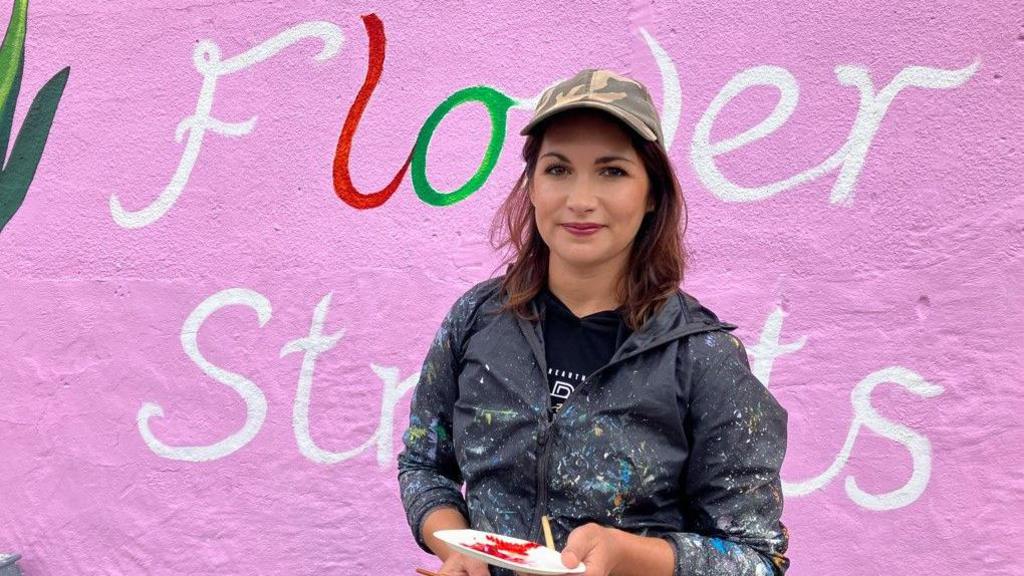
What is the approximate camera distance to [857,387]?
10.2 ft

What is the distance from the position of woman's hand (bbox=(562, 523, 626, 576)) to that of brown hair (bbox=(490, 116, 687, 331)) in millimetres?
344

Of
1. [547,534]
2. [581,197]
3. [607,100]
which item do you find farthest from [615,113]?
[547,534]

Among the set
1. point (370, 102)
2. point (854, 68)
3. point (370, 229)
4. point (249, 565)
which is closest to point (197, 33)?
point (370, 102)

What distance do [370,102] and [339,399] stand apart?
0.96 metres

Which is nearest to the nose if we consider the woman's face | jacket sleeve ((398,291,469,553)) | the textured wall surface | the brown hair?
the woman's face

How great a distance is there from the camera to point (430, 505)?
72.6 inches

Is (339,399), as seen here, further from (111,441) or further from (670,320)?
(670,320)

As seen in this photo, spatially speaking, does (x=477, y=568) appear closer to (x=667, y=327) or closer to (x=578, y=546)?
(x=578, y=546)

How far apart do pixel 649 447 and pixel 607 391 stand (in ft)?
0.35

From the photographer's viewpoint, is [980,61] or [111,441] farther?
[111,441]

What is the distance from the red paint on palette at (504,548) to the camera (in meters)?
1.54

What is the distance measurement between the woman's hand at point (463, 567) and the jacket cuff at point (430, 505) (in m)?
0.15

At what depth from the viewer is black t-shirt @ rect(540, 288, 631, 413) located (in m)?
1.72

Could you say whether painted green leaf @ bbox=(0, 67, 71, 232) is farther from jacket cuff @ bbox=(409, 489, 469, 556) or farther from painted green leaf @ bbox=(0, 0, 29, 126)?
jacket cuff @ bbox=(409, 489, 469, 556)
